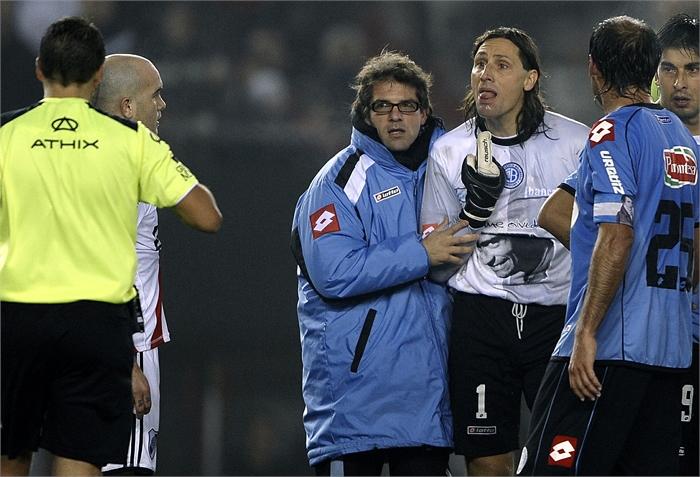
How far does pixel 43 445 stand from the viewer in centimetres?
356

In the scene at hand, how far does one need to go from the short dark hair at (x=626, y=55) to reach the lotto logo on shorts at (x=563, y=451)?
1.09 m

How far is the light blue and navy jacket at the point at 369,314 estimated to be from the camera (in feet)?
14.1

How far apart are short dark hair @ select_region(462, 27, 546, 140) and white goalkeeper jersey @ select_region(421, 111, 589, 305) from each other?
0.06m

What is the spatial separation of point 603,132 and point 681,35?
3.73 feet

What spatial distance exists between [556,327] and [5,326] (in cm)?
192

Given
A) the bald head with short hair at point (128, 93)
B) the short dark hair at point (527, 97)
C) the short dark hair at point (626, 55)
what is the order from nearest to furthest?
the short dark hair at point (626, 55) → the short dark hair at point (527, 97) → the bald head with short hair at point (128, 93)

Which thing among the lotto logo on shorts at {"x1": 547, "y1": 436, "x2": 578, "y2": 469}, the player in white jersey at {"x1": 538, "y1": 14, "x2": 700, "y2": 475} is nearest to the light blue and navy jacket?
the player in white jersey at {"x1": 538, "y1": 14, "x2": 700, "y2": 475}

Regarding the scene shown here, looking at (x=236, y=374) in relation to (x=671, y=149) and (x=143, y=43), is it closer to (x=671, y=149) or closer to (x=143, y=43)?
(x=143, y=43)

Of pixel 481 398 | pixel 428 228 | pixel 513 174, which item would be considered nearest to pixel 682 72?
pixel 513 174

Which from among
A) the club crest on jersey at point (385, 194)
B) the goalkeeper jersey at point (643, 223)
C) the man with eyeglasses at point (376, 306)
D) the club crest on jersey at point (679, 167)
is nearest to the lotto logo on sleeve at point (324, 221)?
the man with eyeglasses at point (376, 306)

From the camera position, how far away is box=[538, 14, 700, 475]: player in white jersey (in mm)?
4258

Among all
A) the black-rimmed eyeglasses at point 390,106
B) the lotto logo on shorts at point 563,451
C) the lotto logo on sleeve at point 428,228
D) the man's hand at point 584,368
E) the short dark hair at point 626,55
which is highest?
the short dark hair at point 626,55

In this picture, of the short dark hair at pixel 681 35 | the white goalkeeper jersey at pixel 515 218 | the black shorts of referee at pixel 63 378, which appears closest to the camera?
the black shorts of referee at pixel 63 378

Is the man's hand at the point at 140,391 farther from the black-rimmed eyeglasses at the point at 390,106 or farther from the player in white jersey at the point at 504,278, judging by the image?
the black-rimmed eyeglasses at the point at 390,106
